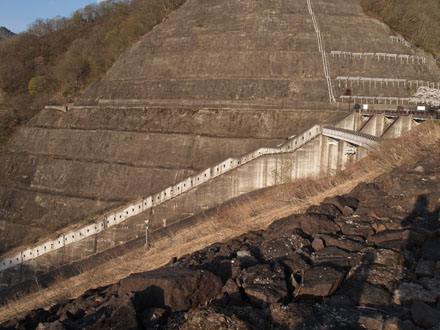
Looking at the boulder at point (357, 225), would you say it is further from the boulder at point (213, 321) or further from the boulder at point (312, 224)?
the boulder at point (213, 321)

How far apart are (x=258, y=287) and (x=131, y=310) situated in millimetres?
2715

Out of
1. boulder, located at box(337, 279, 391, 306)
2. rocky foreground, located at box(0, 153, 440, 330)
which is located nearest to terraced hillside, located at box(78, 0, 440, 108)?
rocky foreground, located at box(0, 153, 440, 330)

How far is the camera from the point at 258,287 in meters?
8.22

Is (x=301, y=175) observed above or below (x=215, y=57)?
below

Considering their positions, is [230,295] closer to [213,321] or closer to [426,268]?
[213,321]

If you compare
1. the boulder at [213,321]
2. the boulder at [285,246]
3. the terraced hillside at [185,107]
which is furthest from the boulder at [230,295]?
the terraced hillside at [185,107]

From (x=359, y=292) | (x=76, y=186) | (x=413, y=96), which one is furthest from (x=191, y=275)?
(x=413, y=96)

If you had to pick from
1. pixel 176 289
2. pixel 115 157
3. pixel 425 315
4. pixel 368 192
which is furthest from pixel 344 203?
pixel 115 157

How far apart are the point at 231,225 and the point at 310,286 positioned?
36.4 ft

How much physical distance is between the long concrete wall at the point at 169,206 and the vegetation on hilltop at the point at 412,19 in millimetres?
21338

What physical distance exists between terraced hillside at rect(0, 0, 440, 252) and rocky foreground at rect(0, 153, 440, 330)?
54.3 ft

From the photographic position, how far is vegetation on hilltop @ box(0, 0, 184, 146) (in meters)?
43.8

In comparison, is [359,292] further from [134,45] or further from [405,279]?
[134,45]

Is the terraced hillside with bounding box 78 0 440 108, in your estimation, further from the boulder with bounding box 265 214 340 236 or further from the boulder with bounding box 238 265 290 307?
the boulder with bounding box 238 265 290 307
